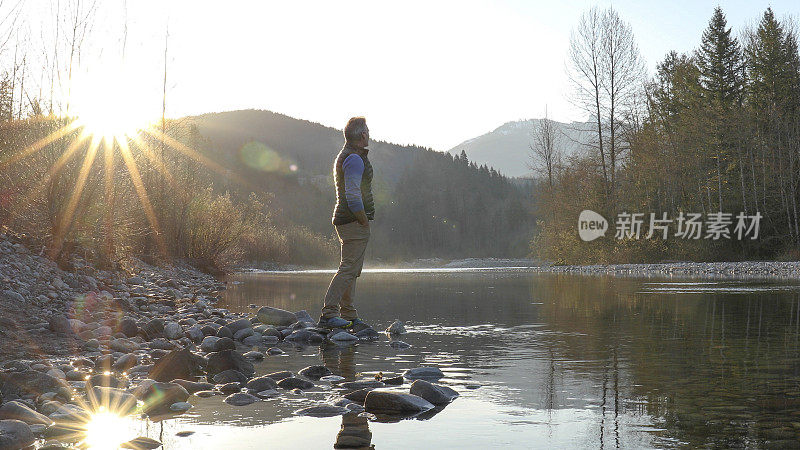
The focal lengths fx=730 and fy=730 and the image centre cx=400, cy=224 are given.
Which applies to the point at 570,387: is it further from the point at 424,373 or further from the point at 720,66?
the point at 720,66

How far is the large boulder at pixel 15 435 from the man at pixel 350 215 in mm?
4878

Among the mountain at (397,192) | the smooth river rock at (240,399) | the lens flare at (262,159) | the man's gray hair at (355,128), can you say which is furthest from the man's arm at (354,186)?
the lens flare at (262,159)

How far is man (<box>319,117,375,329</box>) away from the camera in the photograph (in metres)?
8.05

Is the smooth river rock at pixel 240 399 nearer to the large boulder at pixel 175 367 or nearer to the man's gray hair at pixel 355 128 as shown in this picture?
the large boulder at pixel 175 367

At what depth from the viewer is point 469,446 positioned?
9.92 feet

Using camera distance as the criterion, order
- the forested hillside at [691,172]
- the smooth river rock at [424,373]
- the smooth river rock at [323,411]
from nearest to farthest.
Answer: the smooth river rock at [323,411], the smooth river rock at [424,373], the forested hillside at [691,172]

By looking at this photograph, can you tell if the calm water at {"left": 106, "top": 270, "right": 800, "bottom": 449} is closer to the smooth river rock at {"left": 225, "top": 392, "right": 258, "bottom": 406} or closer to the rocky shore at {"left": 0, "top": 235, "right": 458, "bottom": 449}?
the smooth river rock at {"left": 225, "top": 392, "right": 258, "bottom": 406}

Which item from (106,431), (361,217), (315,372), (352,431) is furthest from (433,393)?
(361,217)

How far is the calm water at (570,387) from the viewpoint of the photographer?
317cm

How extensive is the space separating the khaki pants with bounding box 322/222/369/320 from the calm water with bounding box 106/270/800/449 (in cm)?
50

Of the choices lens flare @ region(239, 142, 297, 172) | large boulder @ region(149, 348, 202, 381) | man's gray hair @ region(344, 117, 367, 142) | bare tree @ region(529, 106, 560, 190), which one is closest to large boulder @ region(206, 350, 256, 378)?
large boulder @ region(149, 348, 202, 381)

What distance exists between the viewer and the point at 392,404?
3.74 metres

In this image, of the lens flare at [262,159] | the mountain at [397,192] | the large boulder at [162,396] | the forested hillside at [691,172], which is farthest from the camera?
the lens flare at [262,159]

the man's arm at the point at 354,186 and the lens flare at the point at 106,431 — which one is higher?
the man's arm at the point at 354,186
